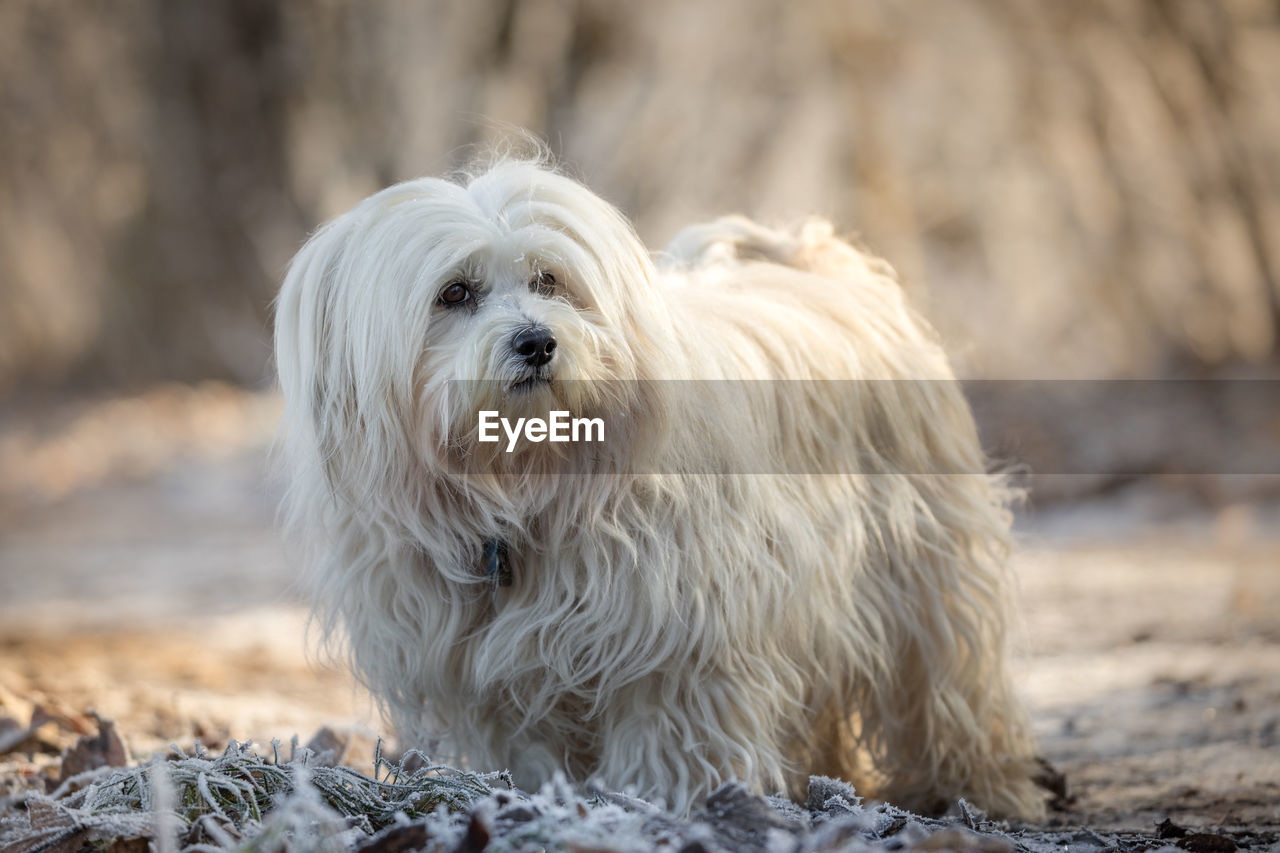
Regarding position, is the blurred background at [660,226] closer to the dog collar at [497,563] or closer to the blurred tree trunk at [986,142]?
the blurred tree trunk at [986,142]

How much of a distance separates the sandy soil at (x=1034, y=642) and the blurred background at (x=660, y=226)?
0.11 ft

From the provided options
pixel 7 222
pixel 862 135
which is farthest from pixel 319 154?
pixel 862 135

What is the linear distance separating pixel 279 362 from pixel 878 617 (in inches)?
70.1

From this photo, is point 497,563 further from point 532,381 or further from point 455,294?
point 455,294

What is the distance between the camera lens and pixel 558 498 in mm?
2842

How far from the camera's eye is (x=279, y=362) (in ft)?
10.0

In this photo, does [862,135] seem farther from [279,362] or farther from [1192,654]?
[279,362]

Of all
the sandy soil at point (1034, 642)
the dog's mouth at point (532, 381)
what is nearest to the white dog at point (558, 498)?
the dog's mouth at point (532, 381)

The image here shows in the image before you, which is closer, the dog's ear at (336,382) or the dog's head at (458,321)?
the dog's head at (458,321)

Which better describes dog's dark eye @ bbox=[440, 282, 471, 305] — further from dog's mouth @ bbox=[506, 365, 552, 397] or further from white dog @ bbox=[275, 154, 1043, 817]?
dog's mouth @ bbox=[506, 365, 552, 397]

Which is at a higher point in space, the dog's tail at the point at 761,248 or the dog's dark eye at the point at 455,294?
the dog's tail at the point at 761,248

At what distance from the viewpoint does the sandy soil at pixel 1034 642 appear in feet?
11.7

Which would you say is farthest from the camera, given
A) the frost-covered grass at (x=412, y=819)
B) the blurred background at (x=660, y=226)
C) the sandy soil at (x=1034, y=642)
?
the blurred background at (x=660, y=226)

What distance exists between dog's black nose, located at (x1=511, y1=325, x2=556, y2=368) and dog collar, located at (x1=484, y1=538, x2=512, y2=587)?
19.7 inches
